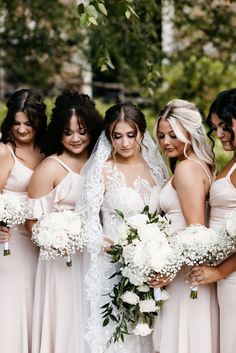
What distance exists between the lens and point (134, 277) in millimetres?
4137

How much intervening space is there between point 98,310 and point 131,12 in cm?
207

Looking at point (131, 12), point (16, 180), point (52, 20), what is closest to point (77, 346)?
point (16, 180)

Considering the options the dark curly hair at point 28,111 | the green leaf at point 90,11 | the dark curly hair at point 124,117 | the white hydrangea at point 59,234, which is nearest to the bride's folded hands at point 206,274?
the white hydrangea at point 59,234

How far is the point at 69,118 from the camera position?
15.4 ft

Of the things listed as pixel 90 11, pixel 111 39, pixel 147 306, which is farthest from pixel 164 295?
pixel 111 39

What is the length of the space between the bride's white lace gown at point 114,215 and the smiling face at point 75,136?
23 cm

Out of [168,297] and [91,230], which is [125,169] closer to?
[91,230]

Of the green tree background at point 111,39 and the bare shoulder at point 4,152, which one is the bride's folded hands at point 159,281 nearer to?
the bare shoulder at point 4,152

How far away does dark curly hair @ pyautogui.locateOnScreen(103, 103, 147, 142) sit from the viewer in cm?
461

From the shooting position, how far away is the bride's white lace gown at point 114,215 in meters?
4.52

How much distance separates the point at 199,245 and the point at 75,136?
48.6 inches

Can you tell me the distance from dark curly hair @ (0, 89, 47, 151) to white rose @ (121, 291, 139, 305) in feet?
4.25

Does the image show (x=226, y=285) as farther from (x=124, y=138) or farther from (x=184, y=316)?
(x=124, y=138)

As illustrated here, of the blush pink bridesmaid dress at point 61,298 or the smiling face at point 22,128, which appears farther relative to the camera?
the smiling face at point 22,128
